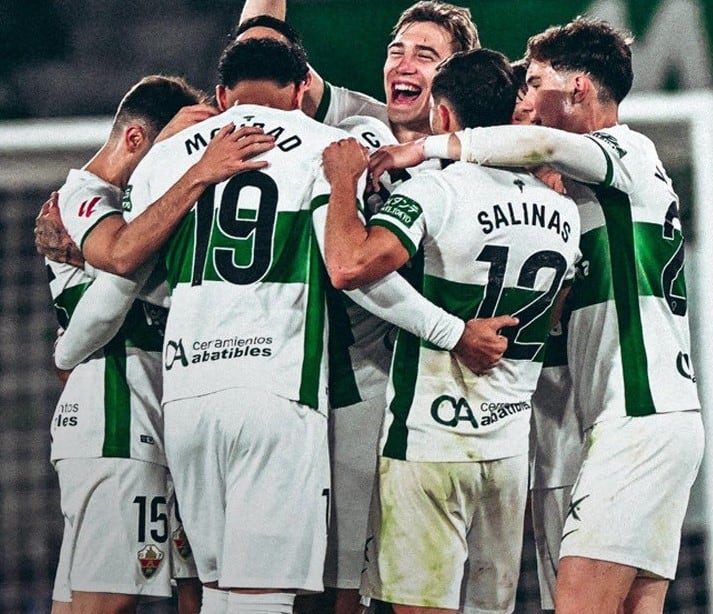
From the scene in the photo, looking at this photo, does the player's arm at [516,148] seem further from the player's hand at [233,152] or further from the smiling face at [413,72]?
the smiling face at [413,72]

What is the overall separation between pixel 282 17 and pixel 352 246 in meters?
1.60

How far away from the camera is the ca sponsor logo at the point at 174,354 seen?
11.1 feet

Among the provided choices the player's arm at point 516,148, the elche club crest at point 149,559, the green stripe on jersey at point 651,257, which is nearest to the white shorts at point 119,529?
the elche club crest at point 149,559

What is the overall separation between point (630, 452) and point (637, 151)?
2.86 ft

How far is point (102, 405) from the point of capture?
Answer: 3.83 metres

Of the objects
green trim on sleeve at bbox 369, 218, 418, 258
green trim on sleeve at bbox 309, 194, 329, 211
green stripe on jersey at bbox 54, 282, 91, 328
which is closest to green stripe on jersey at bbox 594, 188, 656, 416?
green trim on sleeve at bbox 369, 218, 418, 258

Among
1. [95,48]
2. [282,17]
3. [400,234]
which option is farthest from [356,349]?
[95,48]

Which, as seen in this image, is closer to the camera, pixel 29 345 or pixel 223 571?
pixel 223 571

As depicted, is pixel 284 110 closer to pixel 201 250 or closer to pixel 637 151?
pixel 201 250

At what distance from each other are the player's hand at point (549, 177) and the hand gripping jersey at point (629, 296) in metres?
0.11

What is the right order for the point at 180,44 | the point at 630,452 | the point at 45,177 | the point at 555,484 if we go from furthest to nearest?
the point at 180,44
the point at 45,177
the point at 555,484
the point at 630,452

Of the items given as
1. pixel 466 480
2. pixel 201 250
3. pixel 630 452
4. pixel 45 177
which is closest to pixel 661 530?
pixel 630 452

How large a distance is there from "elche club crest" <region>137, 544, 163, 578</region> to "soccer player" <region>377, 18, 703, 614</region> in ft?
3.99

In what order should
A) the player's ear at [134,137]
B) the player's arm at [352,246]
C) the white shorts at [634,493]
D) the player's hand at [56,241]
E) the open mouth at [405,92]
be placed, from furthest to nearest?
the open mouth at [405,92]
the player's ear at [134,137]
the player's hand at [56,241]
the white shorts at [634,493]
the player's arm at [352,246]
